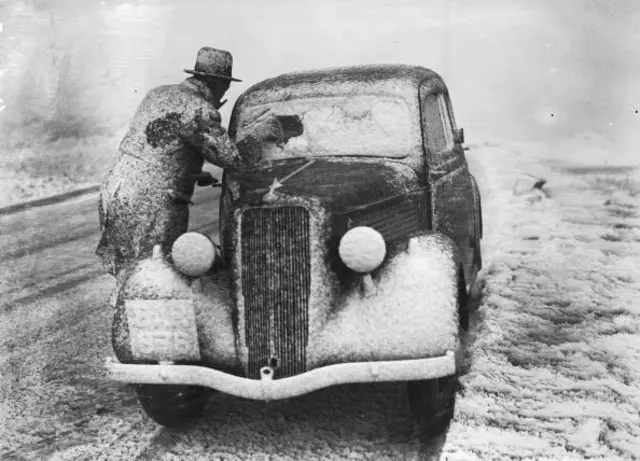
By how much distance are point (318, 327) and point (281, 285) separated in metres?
0.28

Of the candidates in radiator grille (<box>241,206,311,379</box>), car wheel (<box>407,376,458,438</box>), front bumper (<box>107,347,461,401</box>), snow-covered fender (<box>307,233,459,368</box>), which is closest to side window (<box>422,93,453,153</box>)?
snow-covered fender (<box>307,233,459,368</box>)

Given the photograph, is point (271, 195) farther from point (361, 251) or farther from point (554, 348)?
point (554, 348)

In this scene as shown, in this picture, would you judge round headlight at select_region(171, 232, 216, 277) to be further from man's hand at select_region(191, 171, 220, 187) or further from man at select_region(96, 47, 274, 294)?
man's hand at select_region(191, 171, 220, 187)

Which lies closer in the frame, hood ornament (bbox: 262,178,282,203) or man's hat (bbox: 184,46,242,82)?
hood ornament (bbox: 262,178,282,203)

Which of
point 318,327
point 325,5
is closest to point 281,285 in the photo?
point 318,327

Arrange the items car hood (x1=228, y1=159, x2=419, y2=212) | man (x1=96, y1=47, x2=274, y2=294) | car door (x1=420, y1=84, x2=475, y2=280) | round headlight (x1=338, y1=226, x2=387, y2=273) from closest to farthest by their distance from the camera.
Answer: round headlight (x1=338, y1=226, x2=387, y2=273), car hood (x1=228, y1=159, x2=419, y2=212), man (x1=96, y1=47, x2=274, y2=294), car door (x1=420, y1=84, x2=475, y2=280)

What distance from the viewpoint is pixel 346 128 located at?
464 cm

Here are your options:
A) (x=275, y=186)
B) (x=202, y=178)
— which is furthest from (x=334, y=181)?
(x=202, y=178)

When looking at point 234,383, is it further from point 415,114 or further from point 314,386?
point 415,114

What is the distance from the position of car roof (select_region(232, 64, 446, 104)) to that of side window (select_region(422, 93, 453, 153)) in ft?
0.56

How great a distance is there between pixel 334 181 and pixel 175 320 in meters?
1.24

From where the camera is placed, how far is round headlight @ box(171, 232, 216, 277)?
136 inches

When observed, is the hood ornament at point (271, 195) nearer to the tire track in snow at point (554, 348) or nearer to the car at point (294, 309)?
the car at point (294, 309)

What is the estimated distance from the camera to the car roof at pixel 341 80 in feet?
15.8
